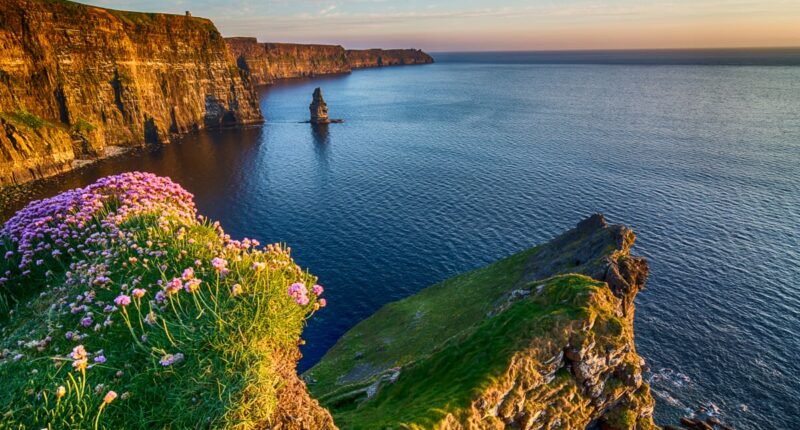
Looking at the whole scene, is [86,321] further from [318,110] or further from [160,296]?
[318,110]

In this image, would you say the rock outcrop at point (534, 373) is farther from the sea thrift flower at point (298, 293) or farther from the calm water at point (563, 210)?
the calm water at point (563, 210)

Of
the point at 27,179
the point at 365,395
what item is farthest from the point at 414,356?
the point at 27,179

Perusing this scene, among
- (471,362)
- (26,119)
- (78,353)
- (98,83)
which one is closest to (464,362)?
(471,362)

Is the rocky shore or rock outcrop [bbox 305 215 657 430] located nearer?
rock outcrop [bbox 305 215 657 430]

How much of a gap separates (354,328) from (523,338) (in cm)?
2963

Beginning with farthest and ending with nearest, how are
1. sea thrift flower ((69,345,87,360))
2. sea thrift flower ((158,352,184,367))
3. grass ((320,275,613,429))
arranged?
1. grass ((320,275,613,429))
2. sea thrift flower ((158,352,184,367))
3. sea thrift flower ((69,345,87,360))

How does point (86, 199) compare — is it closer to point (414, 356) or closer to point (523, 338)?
point (523, 338)

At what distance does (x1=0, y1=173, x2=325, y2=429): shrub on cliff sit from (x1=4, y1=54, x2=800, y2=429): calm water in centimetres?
3421

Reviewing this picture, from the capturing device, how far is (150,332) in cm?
1153

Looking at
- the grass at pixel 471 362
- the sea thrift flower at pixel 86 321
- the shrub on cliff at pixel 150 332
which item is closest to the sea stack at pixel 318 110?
the grass at pixel 471 362

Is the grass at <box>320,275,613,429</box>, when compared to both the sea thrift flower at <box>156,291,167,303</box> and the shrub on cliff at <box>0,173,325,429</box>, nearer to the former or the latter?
the shrub on cliff at <box>0,173,325,429</box>

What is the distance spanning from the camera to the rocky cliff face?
9200 cm

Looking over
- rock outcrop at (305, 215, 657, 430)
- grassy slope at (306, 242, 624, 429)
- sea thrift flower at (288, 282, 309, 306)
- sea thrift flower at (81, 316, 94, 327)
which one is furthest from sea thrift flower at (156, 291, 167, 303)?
rock outcrop at (305, 215, 657, 430)

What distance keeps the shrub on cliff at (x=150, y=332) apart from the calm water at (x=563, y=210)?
3421 centimetres
